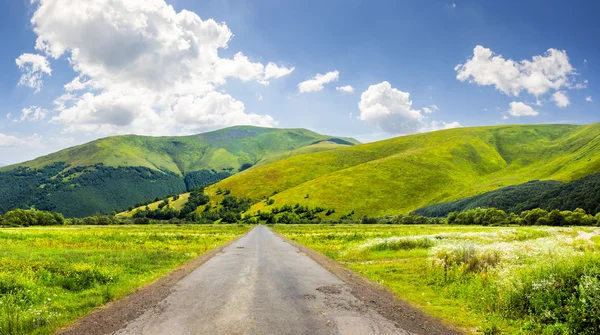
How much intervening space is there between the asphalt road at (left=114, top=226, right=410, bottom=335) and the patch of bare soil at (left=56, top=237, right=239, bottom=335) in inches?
16.1

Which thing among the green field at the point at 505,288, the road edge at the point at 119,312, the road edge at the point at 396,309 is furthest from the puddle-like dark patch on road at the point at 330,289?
the road edge at the point at 119,312

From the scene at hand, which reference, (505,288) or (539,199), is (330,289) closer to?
(505,288)

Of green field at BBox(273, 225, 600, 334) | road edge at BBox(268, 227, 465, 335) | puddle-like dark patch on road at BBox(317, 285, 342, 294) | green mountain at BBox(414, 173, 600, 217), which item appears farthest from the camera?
green mountain at BBox(414, 173, 600, 217)

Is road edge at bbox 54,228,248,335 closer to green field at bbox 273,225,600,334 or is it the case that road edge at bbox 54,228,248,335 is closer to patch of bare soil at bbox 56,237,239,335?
patch of bare soil at bbox 56,237,239,335

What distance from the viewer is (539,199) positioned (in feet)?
395

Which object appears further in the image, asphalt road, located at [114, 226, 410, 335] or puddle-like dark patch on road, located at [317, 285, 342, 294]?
puddle-like dark patch on road, located at [317, 285, 342, 294]

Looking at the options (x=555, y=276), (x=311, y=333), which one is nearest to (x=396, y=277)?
(x=555, y=276)

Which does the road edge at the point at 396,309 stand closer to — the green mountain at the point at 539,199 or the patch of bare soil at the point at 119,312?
A: the patch of bare soil at the point at 119,312

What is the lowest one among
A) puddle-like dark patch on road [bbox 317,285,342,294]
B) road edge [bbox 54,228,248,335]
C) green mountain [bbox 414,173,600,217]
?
puddle-like dark patch on road [bbox 317,285,342,294]

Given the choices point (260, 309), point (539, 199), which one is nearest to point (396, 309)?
point (260, 309)

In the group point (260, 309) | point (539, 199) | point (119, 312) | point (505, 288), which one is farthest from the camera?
point (539, 199)

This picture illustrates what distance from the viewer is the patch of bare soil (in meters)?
10.2

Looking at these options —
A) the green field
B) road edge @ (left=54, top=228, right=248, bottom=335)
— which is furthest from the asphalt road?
the green field

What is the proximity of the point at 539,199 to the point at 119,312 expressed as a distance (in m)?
141
